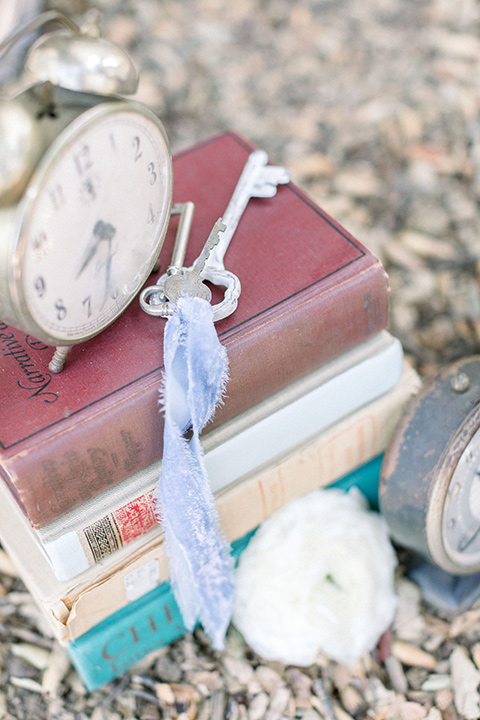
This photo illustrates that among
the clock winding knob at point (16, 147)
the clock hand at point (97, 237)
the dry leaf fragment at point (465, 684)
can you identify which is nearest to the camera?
the clock winding knob at point (16, 147)

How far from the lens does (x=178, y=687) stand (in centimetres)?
90

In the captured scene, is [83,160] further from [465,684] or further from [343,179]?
[343,179]

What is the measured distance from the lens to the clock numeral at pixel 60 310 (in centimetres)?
64

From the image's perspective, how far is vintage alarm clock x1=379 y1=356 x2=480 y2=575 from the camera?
2.73ft

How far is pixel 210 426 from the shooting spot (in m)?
0.79

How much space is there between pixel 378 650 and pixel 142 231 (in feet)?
2.04

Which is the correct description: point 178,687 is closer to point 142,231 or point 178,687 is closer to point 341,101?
point 142,231

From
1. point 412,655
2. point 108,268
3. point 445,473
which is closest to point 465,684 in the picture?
point 412,655

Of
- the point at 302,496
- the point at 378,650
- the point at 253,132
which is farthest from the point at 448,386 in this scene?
the point at 253,132

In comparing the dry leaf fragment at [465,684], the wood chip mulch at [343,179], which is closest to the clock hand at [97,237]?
the wood chip mulch at [343,179]

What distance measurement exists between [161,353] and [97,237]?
0.48 ft

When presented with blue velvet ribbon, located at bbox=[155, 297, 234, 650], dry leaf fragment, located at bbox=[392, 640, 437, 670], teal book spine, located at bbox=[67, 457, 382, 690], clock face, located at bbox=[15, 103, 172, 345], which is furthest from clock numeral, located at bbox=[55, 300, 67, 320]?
dry leaf fragment, located at bbox=[392, 640, 437, 670]

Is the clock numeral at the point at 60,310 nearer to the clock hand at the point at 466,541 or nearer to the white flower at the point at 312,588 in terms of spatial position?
the white flower at the point at 312,588

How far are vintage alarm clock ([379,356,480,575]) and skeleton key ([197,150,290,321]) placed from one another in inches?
11.2
